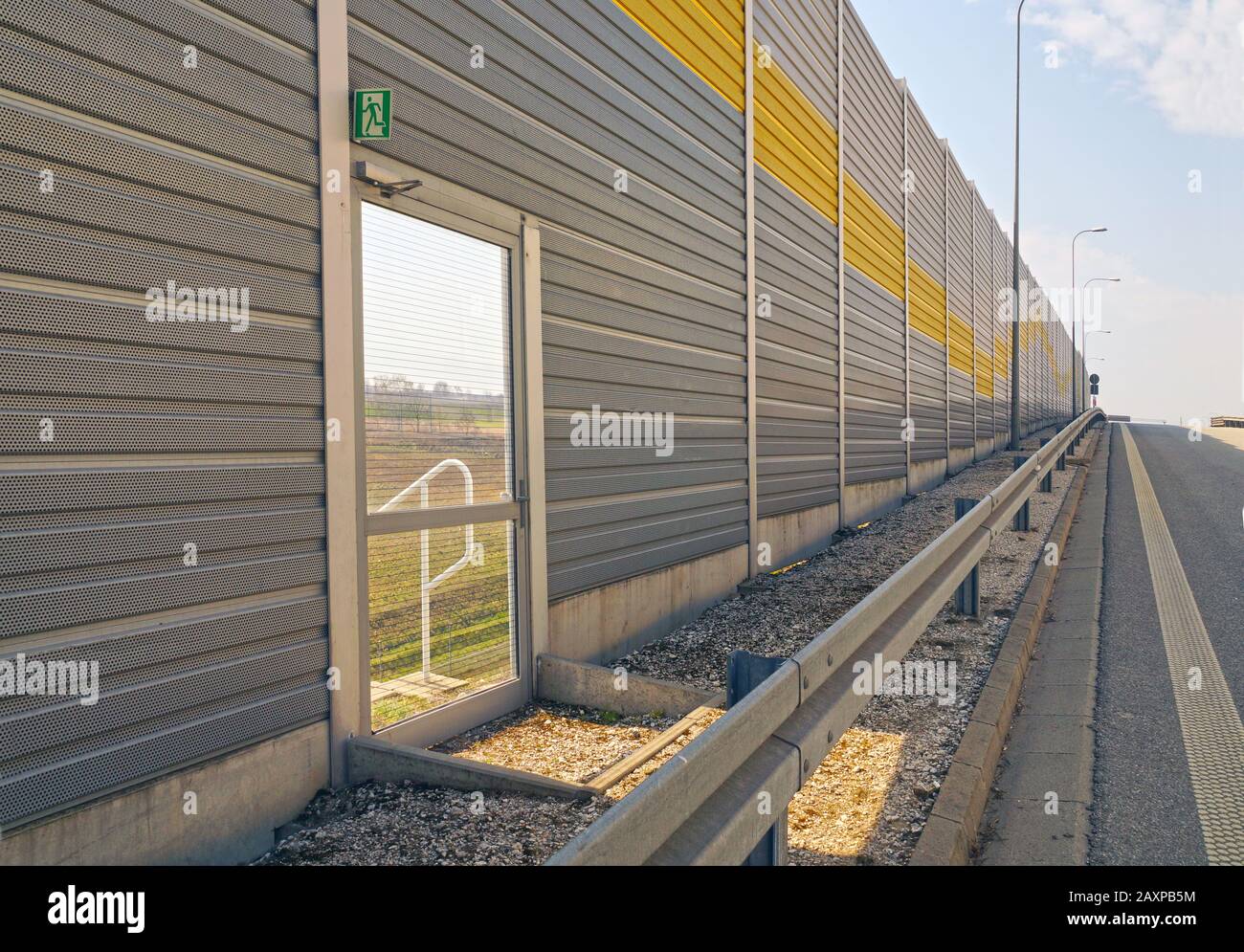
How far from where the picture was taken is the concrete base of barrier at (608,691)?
192 inches

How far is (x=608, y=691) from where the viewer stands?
5.04 m

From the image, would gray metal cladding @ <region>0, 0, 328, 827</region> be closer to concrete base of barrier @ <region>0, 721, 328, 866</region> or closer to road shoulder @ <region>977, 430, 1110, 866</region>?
concrete base of barrier @ <region>0, 721, 328, 866</region>

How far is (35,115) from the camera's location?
2689 mm

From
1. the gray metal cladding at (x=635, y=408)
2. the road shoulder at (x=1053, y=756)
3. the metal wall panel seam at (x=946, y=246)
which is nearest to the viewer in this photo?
the road shoulder at (x=1053, y=756)

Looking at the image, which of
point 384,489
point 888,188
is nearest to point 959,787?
point 384,489

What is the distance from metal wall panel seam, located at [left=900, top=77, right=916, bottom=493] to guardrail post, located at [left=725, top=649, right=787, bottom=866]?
14061mm

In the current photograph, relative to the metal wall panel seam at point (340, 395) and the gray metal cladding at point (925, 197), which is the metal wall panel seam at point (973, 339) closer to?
the gray metal cladding at point (925, 197)

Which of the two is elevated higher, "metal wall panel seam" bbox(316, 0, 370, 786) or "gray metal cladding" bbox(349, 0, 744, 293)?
"gray metal cladding" bbox(349, 0, 744, 293)

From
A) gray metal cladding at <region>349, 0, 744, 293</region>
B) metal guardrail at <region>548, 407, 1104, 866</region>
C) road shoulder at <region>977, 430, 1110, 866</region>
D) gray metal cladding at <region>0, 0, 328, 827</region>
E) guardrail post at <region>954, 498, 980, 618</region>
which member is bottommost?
road shoulder at <region>977, 430, 1110, 866</region>

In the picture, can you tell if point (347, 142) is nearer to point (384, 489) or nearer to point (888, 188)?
point (384, 489)

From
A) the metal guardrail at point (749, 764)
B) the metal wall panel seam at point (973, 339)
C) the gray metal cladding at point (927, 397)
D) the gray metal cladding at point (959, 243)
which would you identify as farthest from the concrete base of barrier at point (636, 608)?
the metal wall panel seam at point (973, 339)

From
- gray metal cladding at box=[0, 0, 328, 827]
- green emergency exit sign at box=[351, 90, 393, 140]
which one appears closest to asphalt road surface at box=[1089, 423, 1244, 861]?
gray metal cladding at box=[0, 0, 328, 827]

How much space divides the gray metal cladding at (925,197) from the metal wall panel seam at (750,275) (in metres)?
8.77

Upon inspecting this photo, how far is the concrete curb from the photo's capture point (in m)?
3.13
